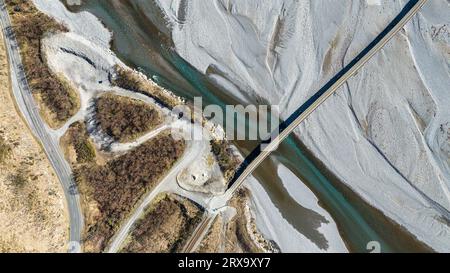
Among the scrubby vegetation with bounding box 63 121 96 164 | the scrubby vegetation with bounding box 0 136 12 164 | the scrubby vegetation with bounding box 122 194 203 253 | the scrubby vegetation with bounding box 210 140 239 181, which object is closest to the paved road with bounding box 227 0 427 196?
the scrubby vegetation with bounding box 210 140 239 181

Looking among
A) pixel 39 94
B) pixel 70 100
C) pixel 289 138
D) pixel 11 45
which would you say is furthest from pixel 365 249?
pixel 11 45

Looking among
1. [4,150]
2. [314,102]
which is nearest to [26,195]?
[4,150]

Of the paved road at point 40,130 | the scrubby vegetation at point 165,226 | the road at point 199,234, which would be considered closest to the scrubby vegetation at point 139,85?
the paved road at point 40,130

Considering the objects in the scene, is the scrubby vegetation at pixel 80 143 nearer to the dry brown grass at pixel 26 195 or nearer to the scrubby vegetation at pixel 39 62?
the scrubby vegetation at pixel 39 62

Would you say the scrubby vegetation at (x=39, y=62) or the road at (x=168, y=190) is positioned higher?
the scrubby vegetation at (x=39, y=62)

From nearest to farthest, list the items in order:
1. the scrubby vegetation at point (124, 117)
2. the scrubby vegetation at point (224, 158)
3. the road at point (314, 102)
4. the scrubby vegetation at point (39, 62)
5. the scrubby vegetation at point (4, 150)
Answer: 1. the scrubby vegetation at point (4, 150)
2. the scrubby vegetation at point (39, 62)
3. the scrubby vegetation at point (124, 117)
4. the road at point (314, 102)
5. the scrubby vegetation at point (224, 158)

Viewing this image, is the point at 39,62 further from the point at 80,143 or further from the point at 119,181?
the point at 119,181
